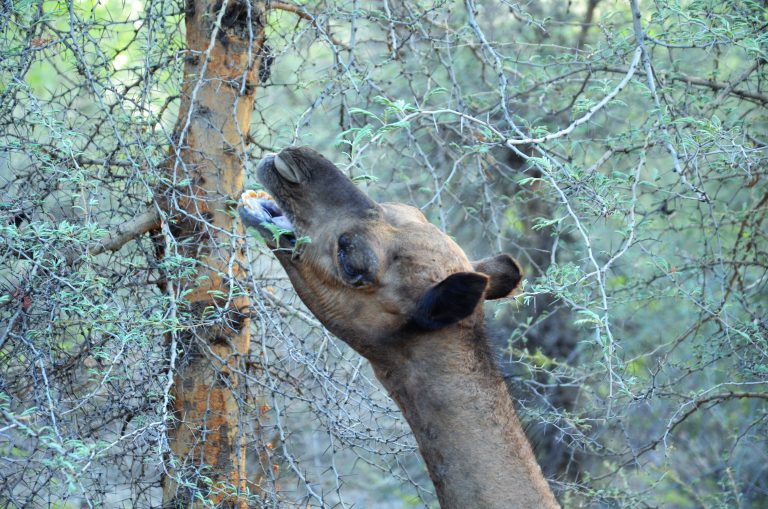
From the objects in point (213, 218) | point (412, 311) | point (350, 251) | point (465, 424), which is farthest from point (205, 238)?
point (465, 424)

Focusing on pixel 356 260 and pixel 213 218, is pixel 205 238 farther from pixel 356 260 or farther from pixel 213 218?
pixel 356 260

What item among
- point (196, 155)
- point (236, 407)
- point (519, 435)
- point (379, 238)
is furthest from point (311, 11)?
point (519, 435)

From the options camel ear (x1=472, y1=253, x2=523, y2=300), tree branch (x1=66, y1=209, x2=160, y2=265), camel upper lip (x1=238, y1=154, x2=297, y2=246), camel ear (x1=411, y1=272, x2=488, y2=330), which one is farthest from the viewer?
camel ear (x1=472, y1=253, x2=523, y2=300)

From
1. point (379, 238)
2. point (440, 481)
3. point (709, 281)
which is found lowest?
point (440, 481)

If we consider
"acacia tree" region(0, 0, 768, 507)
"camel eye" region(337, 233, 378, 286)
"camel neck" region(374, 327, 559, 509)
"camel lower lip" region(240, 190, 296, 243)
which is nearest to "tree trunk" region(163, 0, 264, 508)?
"acacia tree" region(0, 0, 768, 507)

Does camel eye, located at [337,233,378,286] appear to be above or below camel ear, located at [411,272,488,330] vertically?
above

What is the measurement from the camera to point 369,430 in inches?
158

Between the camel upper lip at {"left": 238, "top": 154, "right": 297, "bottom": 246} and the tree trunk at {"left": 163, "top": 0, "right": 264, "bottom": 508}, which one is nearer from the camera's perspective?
the camel upper lip at {"left": 238, "top": 154, "right": 297, "bottom": 246}

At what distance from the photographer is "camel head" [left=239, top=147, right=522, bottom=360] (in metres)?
3.63

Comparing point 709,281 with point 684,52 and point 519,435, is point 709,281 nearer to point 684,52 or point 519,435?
point 684,52

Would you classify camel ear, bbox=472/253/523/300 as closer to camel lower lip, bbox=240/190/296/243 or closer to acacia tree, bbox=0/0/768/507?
acacia tree, bbox=0/0/768/507

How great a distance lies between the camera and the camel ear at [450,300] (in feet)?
10.9

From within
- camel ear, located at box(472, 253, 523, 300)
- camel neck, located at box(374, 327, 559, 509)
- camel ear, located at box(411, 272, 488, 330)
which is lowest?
camel neck, located at box(374, 327, 559, 509)

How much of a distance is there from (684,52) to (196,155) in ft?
Result: 17.0
